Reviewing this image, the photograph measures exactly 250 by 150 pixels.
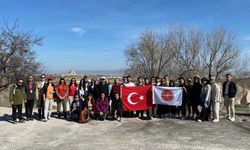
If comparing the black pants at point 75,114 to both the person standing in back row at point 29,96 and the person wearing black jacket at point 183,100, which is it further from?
the person wearing black jacket at point 183,100

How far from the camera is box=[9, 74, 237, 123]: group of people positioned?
15788mm

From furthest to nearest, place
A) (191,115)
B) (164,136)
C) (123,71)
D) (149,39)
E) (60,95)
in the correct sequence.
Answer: (123,71), (149,39), (191,115), (60,95), (164,136)

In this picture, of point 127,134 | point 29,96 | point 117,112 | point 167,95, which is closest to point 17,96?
point 29,96

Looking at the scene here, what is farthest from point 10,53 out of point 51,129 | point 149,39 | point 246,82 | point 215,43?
point 246,82

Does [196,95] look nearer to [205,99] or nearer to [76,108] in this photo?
[205,99]

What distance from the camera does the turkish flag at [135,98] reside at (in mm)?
17117

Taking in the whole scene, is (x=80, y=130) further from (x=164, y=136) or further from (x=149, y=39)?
(x=149, y=39)

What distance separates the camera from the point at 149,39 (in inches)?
1831

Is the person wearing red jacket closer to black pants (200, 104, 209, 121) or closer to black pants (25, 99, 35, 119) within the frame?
black pants (25, 99, 35, 119)

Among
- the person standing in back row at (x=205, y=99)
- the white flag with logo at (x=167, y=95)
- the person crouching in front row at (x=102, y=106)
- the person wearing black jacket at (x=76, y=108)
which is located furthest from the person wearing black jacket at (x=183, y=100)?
the person wearing black jacket at (x=76, y=108)

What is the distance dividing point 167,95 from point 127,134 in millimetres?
4140

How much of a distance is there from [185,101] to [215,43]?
31.9 meters

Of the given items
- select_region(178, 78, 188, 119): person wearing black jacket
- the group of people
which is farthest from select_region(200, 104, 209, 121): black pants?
select_region(178, 78, 188, 119): person wearing black jacket

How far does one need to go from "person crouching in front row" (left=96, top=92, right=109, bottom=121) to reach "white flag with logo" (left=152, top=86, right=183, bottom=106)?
2188 millimetres
